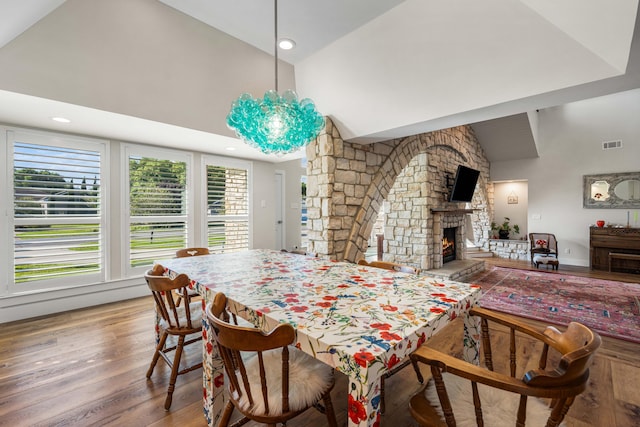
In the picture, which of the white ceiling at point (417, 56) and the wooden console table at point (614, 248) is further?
the wooden console table at point (614, 248)

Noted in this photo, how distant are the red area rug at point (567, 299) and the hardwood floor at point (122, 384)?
0.48 metres

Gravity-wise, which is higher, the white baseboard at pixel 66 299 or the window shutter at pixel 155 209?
the window shutter at pixel 155 209

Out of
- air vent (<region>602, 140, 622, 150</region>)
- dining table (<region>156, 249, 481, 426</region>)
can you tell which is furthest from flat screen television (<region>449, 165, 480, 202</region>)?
dining table (<region>156, 249, 481, 426</region>)

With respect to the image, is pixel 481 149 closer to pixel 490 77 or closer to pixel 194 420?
pixel 490 77

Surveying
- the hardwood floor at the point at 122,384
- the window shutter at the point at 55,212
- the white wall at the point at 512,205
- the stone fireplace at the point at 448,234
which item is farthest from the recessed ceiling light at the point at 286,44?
the white wall at the point at 512,205

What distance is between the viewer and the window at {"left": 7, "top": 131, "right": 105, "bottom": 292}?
3.04 metres

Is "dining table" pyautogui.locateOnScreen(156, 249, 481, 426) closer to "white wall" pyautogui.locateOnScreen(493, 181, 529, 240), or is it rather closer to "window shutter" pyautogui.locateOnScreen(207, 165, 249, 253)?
"window shutter" pyautogui.locateOnScreen(207, 165, 249, 253)

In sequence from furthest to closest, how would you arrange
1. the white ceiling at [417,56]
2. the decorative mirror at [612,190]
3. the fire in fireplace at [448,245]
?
the decorative mirror at [612,190], the fire in fireplace at [448,245], the white ceiling at [417,56]

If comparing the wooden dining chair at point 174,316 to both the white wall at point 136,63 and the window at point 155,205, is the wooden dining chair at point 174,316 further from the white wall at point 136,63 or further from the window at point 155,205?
the window at point 155,205

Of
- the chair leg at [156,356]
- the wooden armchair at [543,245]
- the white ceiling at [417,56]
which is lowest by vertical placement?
the chair leg at [156,356]

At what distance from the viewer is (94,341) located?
101 inches

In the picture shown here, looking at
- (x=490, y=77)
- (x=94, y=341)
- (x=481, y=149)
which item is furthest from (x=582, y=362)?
(x=481, y=149)

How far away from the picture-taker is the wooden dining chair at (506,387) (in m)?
0.80

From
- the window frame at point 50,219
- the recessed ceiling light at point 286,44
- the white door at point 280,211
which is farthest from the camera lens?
the white door at point 280,211
